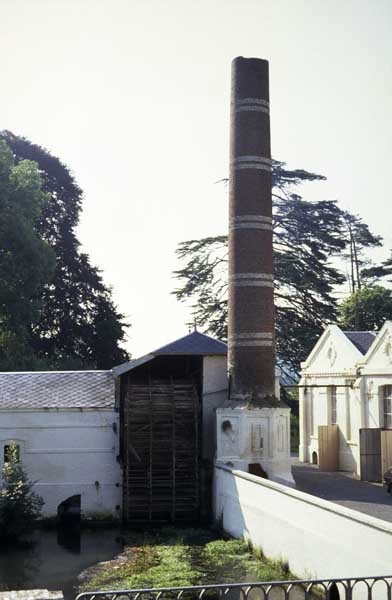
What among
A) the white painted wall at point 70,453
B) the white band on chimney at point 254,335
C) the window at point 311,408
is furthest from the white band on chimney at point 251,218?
the window at point 311,408

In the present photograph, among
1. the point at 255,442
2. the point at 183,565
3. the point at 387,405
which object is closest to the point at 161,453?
the point at 255,442

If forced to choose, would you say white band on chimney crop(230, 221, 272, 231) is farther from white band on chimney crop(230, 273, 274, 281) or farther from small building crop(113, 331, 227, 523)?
small building crop(113, 331, 227, 523)

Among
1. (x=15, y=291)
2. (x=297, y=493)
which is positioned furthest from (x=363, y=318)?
(x=297, y=493)

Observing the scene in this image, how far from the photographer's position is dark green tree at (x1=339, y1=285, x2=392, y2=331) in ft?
157

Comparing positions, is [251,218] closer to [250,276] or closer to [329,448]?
[250,276]

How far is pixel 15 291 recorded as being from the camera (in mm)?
39938

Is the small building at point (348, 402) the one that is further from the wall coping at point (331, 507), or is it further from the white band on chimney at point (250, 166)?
the wall coping at point (331, 507)

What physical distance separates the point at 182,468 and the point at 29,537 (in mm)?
5364

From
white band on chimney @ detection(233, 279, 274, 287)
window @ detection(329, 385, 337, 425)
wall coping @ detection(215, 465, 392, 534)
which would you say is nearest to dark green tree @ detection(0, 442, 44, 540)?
wall coping @ detection(215, 465, 392, 534)

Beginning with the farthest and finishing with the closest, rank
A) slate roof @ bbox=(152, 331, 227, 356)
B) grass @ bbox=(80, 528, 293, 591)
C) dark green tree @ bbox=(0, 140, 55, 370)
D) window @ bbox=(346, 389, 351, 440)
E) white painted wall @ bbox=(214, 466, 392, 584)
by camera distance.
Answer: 1. dark green tree @ bbox=(0, 140, 55, 370)
2. window @ bbox=(346, 389, 351, 440)
3. slate roof @ bbox=(152, 331, 227, 356)
4. grass @ bbox=(80, 528, 293, 591)
5. white painted wall @ bbox=(214, 466, 392, 584)

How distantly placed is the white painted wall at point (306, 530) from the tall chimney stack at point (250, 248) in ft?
13.1

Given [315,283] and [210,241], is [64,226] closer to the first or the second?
[210,241]

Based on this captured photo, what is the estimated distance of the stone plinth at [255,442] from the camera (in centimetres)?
2558

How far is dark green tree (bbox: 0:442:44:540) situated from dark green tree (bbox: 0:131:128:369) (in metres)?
19.0
